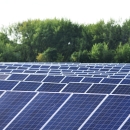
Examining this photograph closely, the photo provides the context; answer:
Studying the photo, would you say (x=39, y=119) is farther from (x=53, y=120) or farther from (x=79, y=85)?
(x=79, y=85)

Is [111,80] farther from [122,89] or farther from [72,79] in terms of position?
[122,89]

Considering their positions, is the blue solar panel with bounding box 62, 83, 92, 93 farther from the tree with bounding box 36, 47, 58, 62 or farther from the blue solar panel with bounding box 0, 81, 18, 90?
the tree with bounding box 36, 47, 58, 62

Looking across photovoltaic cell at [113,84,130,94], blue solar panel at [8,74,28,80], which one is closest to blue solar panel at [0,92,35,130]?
photovoltaic cell at [113,84,130,94]

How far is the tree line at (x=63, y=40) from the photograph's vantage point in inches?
3588

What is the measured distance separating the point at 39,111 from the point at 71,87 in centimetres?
482

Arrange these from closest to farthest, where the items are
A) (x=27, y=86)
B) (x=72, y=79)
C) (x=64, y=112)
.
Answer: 1. (x=64, y=112)
2. (x=27, y=86)
3. (x=72, y=79)

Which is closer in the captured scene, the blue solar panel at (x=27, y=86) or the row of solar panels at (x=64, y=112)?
the row of solar panels at (x=64, y=112)

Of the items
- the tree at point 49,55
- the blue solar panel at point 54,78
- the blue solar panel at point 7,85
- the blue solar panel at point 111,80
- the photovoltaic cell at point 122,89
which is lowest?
the tree at point 49,55

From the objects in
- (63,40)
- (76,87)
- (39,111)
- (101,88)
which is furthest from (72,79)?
(63,40)

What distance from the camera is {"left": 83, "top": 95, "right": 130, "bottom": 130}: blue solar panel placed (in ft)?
43.9

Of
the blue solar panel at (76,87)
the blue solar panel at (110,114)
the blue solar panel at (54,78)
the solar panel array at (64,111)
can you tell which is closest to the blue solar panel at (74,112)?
the solar panel array at (64,111)

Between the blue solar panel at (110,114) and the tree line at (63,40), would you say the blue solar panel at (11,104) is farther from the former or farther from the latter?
the tree line at (63,40)

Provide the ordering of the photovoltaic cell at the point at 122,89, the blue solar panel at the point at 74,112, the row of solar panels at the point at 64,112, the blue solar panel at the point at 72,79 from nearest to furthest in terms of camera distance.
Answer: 1. the row of solar panels at the point at 64,112
2. the blue solar panel at the point at 74,112
3. the photovoltaic cell at the point at 122,89
4. the blue solar panel at the point at 72,79

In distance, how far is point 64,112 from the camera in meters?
14.3
